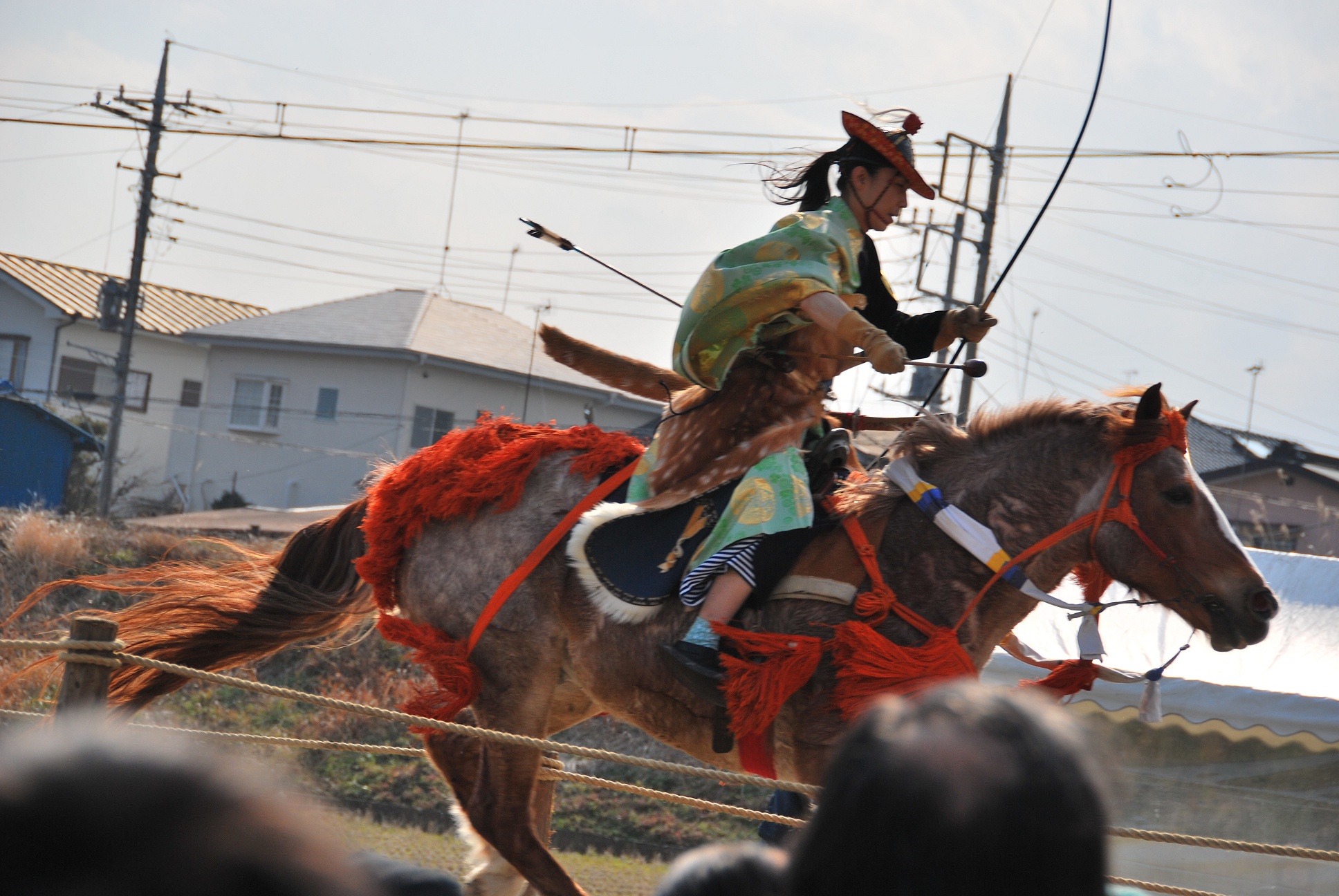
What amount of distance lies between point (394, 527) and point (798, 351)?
1.55 m

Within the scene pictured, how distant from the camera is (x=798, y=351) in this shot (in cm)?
361

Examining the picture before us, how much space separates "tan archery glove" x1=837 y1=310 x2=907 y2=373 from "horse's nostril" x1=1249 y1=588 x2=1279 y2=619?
3.78ft

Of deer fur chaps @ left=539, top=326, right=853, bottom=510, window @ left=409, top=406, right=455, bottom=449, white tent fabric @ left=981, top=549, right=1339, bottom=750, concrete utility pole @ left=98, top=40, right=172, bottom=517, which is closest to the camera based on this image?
deer fur chaps @ left=539, top=326, right=853, bottom=510

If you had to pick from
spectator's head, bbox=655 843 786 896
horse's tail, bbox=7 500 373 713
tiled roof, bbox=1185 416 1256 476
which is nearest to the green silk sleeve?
horse's tail, bbox=7 500 373 713

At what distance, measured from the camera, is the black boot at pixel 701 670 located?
10.6ft

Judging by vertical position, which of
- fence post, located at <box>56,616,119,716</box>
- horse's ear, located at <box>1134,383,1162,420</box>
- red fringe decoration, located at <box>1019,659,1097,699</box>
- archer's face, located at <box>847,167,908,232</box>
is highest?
archer's face, located at <box>847,167,908,232</box>

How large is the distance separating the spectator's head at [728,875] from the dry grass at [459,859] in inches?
237

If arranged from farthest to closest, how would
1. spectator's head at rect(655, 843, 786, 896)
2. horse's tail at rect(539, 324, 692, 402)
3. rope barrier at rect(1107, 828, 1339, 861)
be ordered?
horse's tail at rect(539, 324, 692, 402) < rope barrier at rect(1107, 828, 1339, 861) < spectator's head at rect(655, 843, 786, 896)

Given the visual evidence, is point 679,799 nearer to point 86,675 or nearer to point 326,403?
point 86,675

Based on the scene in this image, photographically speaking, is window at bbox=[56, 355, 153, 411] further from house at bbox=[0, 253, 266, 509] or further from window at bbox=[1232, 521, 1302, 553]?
window at bbox=[1232, 521, 1302, 553]

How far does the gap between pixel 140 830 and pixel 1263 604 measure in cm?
317

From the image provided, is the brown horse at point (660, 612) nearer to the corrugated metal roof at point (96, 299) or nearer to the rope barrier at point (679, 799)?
the rope barrier at point (679, 799)

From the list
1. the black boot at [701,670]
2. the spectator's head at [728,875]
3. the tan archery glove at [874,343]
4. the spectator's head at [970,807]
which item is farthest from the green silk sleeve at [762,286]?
the spectator's head at [970,807]

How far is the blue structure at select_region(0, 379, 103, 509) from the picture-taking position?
62.0 feet
